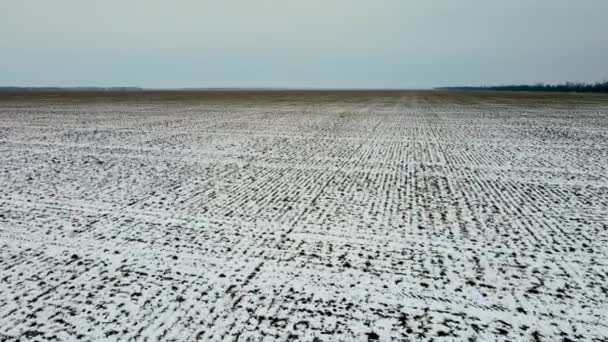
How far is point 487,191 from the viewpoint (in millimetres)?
5602

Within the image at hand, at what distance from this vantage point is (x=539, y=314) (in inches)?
102

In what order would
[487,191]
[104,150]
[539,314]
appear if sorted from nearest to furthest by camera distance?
[539,314]
[487,191]
[104,150]

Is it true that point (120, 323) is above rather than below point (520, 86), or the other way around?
below

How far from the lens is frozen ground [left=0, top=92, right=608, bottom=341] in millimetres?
2490

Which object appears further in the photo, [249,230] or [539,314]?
[249,230]

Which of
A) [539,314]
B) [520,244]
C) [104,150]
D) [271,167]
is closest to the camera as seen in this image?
[539,314]

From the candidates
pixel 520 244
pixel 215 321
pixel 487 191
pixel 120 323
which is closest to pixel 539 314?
pixel 520 244

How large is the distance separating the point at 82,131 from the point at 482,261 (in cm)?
1304

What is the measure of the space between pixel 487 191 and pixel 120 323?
514cm

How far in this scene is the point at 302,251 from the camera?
3.51 meters

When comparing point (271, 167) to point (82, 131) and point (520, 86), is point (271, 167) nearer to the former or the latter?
point (82, 131)

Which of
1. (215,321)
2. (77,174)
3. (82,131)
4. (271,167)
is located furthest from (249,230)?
(82,131)

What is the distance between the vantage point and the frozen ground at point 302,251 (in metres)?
2.49

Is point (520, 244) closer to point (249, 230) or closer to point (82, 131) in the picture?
point (249, 230)
